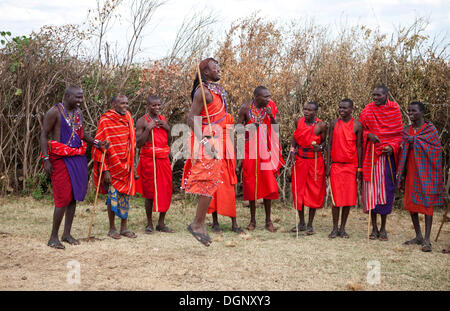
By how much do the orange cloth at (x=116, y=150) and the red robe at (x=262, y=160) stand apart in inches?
68.6

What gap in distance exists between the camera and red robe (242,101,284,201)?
6.64 metres

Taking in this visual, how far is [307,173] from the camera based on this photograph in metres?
6.66

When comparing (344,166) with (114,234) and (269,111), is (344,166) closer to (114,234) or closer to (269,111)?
(269,111)

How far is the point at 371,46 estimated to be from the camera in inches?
370

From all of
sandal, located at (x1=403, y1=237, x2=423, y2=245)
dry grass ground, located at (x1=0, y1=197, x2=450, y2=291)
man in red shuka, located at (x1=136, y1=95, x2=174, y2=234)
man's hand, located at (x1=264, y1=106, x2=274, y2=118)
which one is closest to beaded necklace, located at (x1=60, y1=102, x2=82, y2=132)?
man in red shuka, located at (x1=136, y1=95, x2=174, y2=234)

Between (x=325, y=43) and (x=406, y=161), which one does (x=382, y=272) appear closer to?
(x=406, y=161)

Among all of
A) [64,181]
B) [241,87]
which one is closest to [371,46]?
[241,87]

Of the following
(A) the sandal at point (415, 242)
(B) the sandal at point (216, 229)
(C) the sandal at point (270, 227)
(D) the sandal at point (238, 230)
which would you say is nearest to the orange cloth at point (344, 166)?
(A) the sandal at point (415, 242)

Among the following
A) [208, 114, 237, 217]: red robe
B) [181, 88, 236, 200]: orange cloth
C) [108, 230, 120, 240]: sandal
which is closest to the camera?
[181, 88, 236, 200]: orange cloth

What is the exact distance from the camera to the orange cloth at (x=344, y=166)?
6.25 metres

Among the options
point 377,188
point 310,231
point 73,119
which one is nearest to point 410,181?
point 377,188

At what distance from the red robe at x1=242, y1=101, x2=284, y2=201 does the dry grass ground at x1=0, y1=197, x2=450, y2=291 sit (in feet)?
2.09

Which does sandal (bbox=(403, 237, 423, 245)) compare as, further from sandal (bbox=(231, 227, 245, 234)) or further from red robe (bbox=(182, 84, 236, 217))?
red robe (bbox=(182, 84, 236, 217))

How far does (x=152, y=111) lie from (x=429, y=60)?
590 centimetres
